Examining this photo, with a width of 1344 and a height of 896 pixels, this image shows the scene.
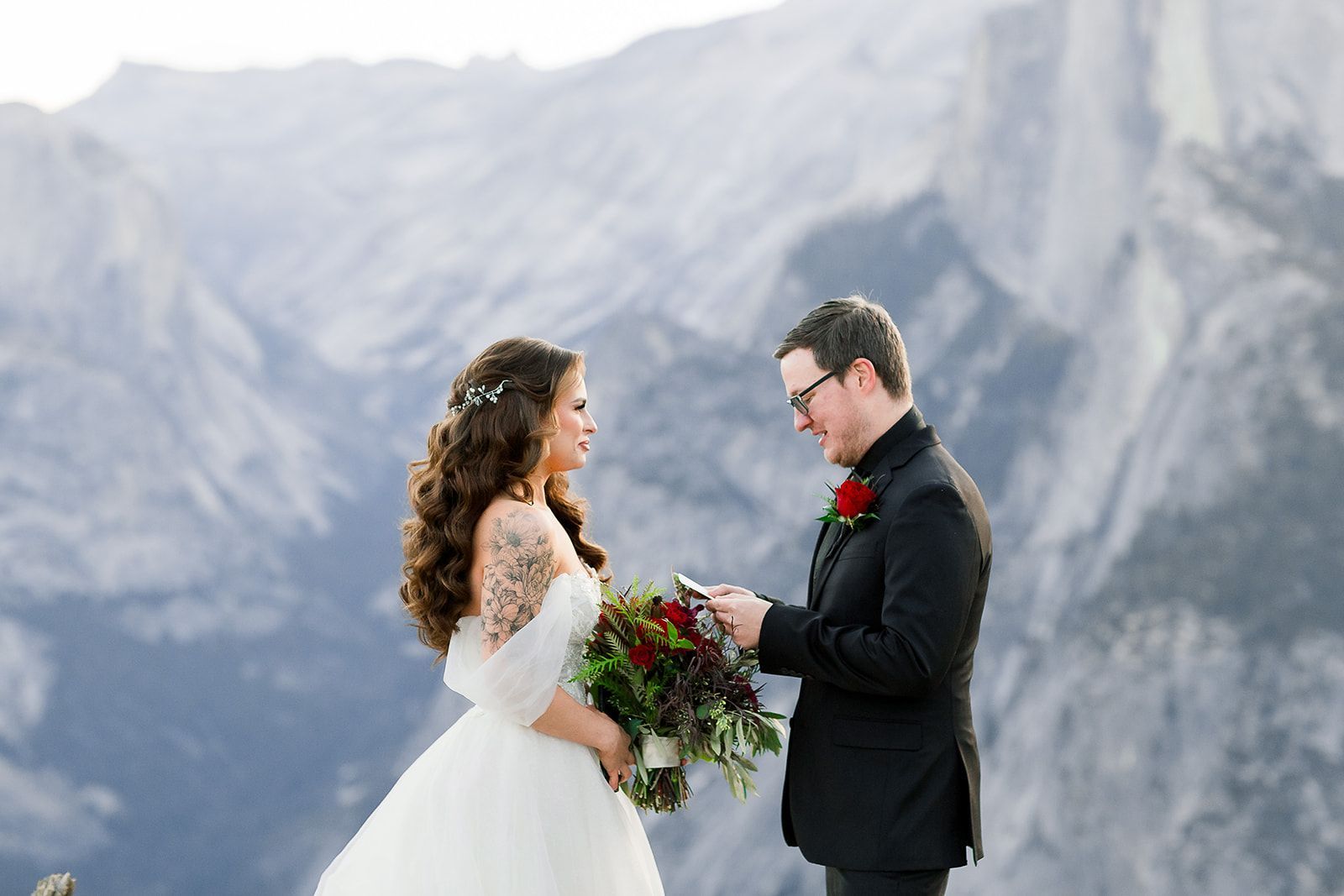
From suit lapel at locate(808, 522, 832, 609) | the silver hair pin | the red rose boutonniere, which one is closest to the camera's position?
the red rose boutonniere

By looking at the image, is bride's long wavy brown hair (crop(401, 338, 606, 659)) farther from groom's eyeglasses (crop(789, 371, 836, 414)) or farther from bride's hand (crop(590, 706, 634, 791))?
groom's eyeglasses (crop(789, 371, 836, 414))

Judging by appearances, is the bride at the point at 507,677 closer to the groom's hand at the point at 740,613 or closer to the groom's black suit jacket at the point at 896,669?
the groom's hand at the point at 740,613

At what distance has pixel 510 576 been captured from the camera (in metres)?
2.86

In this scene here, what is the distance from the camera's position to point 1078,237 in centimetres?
2181

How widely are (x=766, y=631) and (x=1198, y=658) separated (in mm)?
16700

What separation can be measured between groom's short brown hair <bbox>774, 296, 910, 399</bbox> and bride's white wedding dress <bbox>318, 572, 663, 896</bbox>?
839 mm

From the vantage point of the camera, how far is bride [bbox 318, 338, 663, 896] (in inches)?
113

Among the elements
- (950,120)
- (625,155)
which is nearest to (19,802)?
(625,155)

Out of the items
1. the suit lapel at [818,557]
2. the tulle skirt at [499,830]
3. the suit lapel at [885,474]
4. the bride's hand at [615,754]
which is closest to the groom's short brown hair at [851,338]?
the suit lapel at [885,474]

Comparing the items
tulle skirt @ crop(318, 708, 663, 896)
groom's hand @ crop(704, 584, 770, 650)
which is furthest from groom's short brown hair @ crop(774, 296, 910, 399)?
tulle skirt @ crop(318, 708, 663, 896)

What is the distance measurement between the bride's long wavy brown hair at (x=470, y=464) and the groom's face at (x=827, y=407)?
637 mm

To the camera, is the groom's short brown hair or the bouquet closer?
the groom's short brown hair

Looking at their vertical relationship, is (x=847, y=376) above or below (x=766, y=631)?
above

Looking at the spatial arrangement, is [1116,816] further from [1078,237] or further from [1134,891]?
[1078,237]
